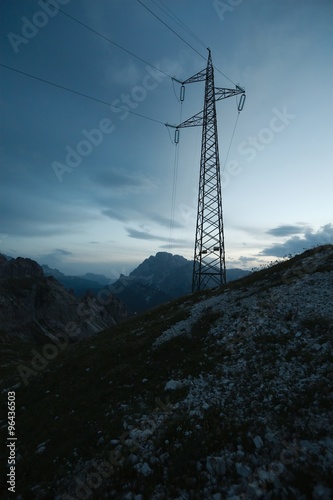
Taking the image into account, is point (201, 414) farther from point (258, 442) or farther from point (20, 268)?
point (20, 268)

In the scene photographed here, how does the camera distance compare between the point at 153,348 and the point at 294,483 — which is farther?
the point at 153,348

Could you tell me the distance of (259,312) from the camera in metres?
17.5

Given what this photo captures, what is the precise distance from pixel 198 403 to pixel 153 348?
8041 millimetres

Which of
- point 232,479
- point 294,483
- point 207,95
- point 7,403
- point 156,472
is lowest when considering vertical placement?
point 7,403

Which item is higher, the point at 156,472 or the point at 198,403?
the point at 198,403

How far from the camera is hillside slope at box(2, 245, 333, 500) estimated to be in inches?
285

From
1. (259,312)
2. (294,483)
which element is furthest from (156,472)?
(259,312)

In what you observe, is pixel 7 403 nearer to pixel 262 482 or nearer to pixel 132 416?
pixel 132 416

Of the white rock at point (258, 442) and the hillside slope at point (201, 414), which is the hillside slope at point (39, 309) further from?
the white rock at point (258, 442)

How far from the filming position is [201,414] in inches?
398

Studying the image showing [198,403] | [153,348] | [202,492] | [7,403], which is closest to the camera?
[202,492]

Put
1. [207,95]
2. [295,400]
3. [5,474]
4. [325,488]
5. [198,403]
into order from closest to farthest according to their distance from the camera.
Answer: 1. [325,488]
2. [295,400]
3. [5,474]
4. [198,403]
5. [207,95]

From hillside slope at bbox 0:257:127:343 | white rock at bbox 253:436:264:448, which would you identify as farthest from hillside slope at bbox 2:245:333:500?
hillside slope at bbox 0:257:127:343

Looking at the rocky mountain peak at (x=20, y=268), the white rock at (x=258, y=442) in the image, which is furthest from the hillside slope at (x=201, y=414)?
the rocky mountain peak at (x=20, y=268)
